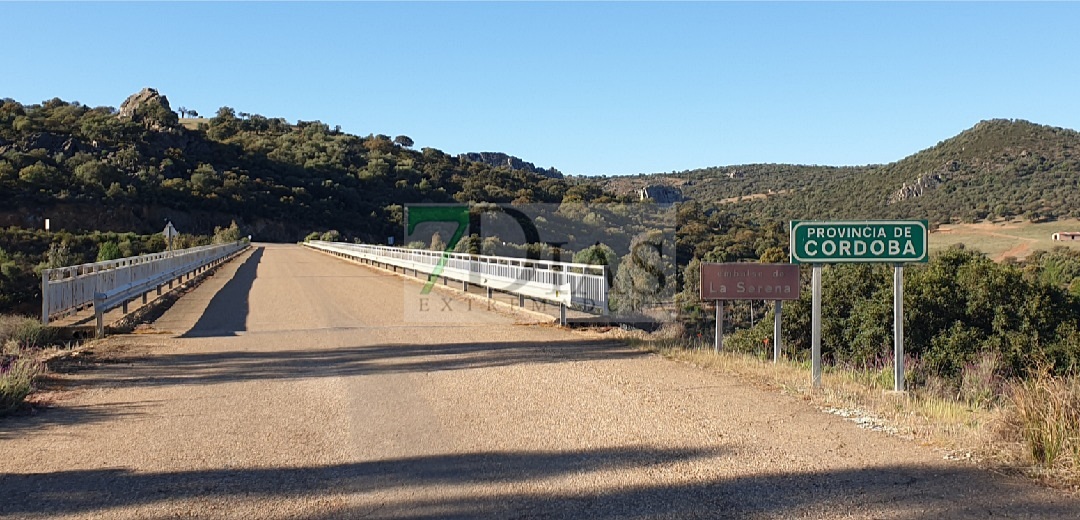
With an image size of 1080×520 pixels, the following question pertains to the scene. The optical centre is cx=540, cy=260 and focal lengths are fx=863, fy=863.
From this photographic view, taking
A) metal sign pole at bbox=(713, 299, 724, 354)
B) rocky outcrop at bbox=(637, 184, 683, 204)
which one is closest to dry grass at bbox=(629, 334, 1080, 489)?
metal sign pole at bbox=(713, 299, 724, 354)

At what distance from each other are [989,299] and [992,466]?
14762 millimetres

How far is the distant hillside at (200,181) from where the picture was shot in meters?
79.2

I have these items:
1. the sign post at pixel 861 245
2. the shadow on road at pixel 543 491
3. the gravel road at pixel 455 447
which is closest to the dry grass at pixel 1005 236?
the sign post at pixel 861 245

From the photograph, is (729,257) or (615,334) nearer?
(615,334)

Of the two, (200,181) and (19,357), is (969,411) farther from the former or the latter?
(200,181)

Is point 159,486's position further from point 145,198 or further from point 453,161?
point 453,161

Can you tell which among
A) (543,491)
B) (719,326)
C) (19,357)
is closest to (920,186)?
(719,326)

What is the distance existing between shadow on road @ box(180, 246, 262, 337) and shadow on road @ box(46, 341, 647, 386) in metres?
2.70

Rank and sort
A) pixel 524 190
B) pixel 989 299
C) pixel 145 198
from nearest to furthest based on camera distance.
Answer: pixel 989 299 → pixel 524 190 → pixel 145 198

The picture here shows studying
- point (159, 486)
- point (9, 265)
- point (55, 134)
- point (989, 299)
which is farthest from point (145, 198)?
point (159, 486)

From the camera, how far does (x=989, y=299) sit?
18.7 m

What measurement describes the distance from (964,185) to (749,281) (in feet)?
194

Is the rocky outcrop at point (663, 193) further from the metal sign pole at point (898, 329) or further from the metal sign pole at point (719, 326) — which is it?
the metal sign pole at point (898, 329)

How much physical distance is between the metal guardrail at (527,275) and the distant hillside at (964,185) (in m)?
27.8
